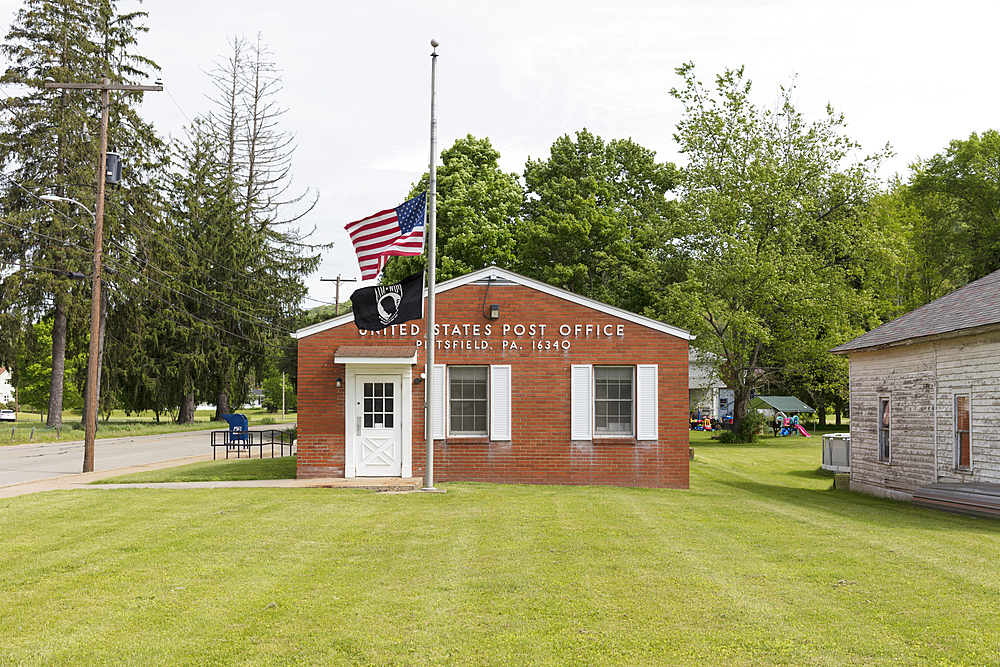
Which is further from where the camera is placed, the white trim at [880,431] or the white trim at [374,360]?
the white trim at [880,431]

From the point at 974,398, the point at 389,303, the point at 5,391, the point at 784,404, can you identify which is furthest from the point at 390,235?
the point at 5,391

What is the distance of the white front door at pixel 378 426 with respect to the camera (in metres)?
17.8

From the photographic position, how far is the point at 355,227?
16.1 meters

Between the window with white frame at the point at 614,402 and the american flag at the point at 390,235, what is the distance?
4901 millimetres

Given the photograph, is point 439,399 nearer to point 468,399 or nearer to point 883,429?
point 468,399

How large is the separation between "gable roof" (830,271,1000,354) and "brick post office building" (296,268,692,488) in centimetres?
512

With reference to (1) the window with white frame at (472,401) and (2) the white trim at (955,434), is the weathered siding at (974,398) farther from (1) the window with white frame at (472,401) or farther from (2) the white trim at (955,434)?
(1) the window with white frame at (472,401)

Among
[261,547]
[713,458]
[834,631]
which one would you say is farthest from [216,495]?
[713,458]

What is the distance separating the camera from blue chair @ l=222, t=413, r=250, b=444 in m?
27.2

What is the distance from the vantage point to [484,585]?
791 centimetres

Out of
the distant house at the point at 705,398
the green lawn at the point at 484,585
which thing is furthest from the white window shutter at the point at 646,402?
the distant house at the point at 705,398

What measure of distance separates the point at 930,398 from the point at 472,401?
32.5ft

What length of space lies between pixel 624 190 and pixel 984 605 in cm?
3875

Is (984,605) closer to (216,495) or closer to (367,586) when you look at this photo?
(367,586)
